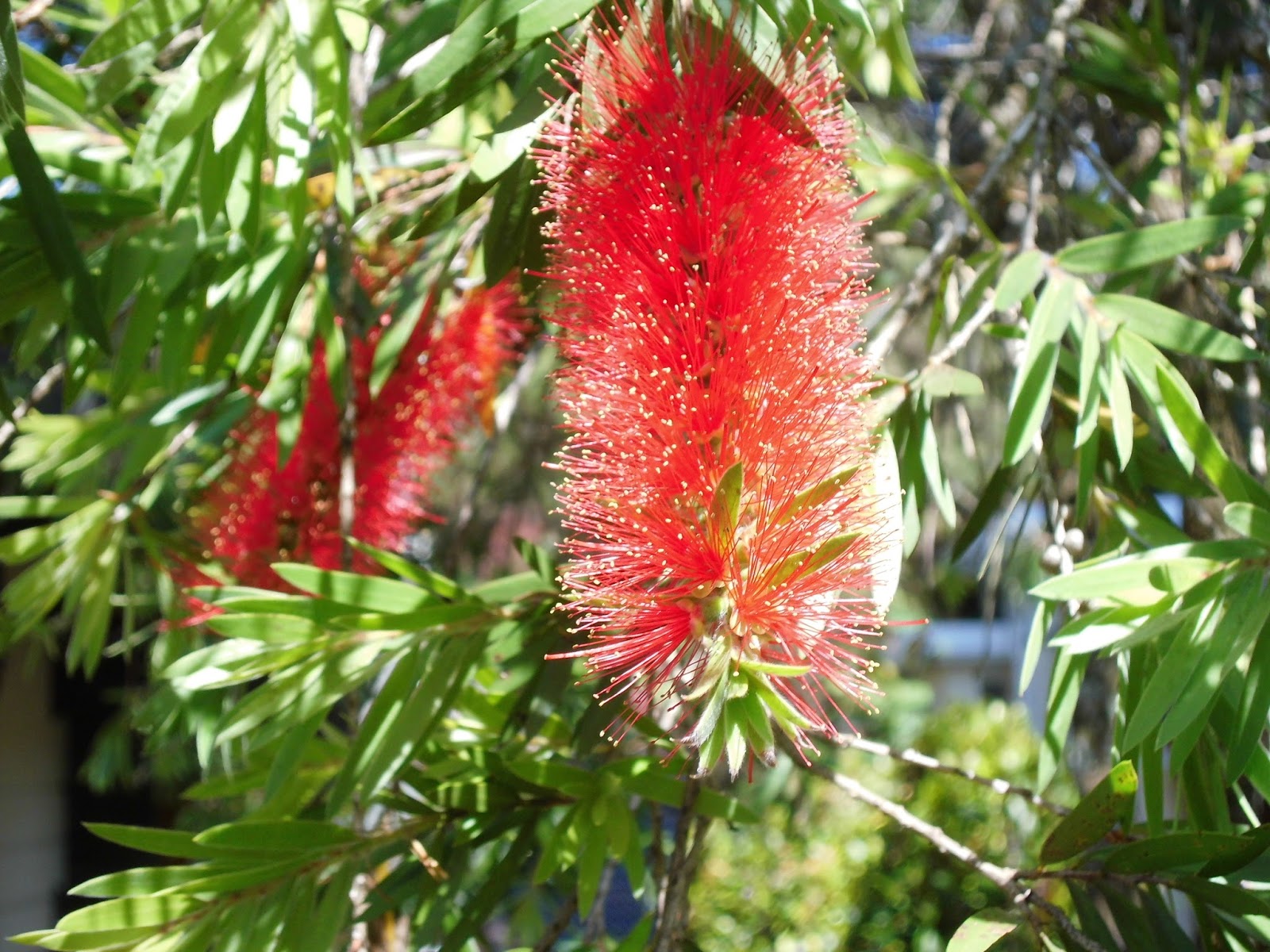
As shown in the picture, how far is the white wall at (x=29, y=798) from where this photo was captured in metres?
3.70

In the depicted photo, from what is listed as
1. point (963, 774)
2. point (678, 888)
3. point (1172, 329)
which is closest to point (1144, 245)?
point (1172, 329)

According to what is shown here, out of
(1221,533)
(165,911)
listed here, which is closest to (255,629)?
(165,911)

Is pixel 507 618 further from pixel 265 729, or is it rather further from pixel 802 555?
pixel 802 555

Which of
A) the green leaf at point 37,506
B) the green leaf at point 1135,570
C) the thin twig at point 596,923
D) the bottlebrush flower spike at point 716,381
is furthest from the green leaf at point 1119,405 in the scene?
the green leaf at point 37,506

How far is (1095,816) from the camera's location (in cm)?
87

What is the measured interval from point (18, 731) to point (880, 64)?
12.1ft

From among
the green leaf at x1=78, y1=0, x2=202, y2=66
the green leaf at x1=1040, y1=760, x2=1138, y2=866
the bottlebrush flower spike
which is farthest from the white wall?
the green leaf at x1=1040, y1=760, x2=1138, y2=866

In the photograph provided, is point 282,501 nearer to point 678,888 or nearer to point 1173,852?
point 678,888

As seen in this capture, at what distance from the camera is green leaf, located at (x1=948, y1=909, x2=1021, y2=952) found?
79 cm

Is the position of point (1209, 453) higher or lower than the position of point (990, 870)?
higher

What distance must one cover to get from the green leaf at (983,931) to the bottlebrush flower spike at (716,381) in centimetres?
20

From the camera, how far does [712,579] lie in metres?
0.76

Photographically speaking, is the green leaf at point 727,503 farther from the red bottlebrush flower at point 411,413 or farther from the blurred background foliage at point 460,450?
the red bottlebrush flower at point 411,413

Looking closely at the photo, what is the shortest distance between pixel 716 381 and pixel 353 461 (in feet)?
2.28
